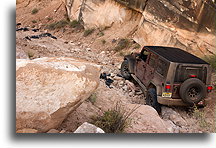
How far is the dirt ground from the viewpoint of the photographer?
514 cm

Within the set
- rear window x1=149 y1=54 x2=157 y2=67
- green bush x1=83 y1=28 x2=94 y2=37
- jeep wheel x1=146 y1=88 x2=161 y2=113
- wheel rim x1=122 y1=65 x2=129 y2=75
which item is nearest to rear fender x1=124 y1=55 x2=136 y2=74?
wheel rim x1=122 y1=65 x2=129 y2=75

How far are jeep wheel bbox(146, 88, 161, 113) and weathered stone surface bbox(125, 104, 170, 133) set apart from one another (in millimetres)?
945

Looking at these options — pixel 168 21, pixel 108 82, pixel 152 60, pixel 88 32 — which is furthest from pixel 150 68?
pixel 88 32

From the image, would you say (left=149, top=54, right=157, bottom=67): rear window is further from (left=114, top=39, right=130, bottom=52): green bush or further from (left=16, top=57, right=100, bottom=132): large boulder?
(left=114, top=39, right=130, bottom=52): green bush

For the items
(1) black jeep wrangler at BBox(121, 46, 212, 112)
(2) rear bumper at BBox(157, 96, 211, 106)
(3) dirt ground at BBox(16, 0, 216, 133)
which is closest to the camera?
(3) dirt ground at BBox(16, 0, 216, 133)

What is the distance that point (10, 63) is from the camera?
157 inches

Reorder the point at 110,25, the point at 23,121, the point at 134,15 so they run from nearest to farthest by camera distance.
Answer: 1. the point at 23,121
2. the point at 134,15
3. the point at 110,25

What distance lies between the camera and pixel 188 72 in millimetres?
5703

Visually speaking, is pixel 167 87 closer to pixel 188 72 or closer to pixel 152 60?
pixel 188 72

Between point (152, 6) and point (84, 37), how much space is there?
453 centimetres

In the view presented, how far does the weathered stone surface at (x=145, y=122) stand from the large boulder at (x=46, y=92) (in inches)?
44.7

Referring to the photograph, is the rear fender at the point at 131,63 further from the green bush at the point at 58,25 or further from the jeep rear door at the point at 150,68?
the green bush at the point at 58,25

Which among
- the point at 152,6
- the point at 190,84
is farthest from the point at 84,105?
the point at 152,6

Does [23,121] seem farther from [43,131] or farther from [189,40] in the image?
[189,40]
